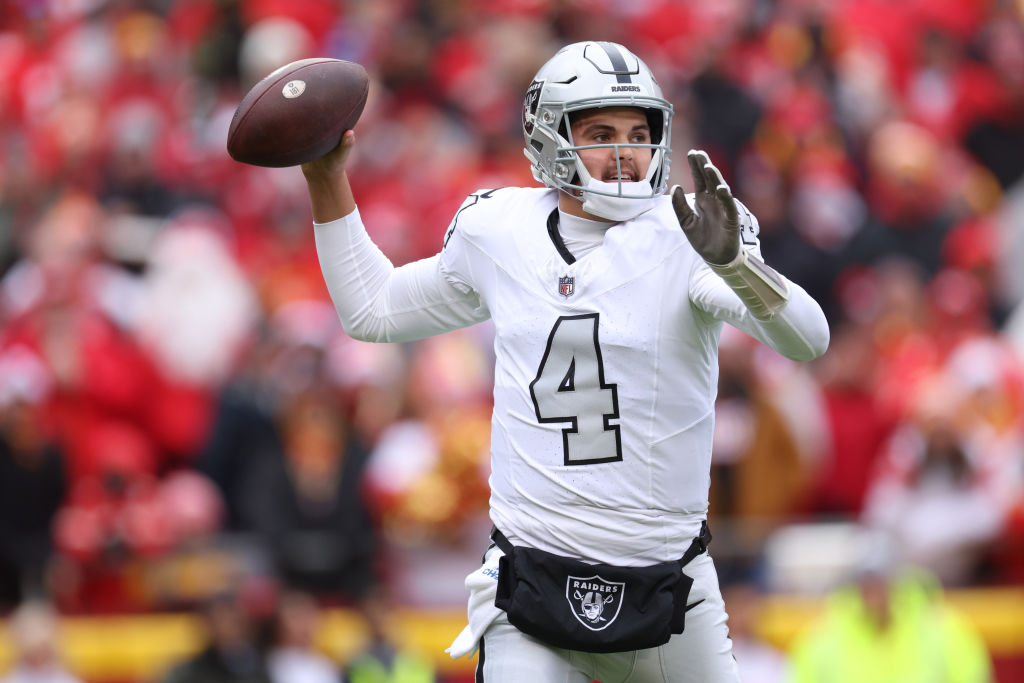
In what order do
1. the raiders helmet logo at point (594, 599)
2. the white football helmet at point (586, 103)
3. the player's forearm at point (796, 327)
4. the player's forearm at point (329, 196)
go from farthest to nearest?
the player's forearm at point (329, 196), the white football helmet at point (586, 103), the raiders helmet logo at point (594, 599), the player's forearm at point (796, 327)

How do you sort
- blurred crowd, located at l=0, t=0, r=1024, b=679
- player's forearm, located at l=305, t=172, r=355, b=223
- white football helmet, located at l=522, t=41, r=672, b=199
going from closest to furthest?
white football helmet, located at l=522, t=41, r=672, b=199
player's forearm, located at l=305, t=172, r=355, b=223
blurred crowd, located at l=0, t=0, r=1024, b=679

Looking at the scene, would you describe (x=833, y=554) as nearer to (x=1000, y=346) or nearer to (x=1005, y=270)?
(x=1000, y=346)

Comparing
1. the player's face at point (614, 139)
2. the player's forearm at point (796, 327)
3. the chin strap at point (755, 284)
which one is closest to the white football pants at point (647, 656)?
the player's forearm at point (796, 327)

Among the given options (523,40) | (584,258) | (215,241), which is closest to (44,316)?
(215,241)

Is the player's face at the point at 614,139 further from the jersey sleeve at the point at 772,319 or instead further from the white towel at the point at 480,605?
the white towel at the point at 480,605

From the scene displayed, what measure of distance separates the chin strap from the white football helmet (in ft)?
1.28

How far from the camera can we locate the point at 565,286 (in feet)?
11.9

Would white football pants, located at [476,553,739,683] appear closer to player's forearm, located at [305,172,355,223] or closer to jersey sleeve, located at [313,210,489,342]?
jersey sleeve, located at [313,210,489,342]

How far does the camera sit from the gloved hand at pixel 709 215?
3.29m

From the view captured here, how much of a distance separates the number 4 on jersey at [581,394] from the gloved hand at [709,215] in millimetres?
370

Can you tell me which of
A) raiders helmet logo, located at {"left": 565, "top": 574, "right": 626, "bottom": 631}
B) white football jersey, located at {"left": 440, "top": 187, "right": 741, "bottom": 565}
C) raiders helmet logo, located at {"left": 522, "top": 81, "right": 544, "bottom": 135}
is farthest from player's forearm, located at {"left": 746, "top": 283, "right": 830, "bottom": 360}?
raiders helmet logo, located at {"left": 522, "top": 81, "right": 544, "bottom": 135}

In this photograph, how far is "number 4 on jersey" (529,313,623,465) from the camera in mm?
3590

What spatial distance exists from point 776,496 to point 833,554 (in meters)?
0.41

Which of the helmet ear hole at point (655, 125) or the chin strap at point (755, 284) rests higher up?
the helmet ear hole at point (655, 125)
